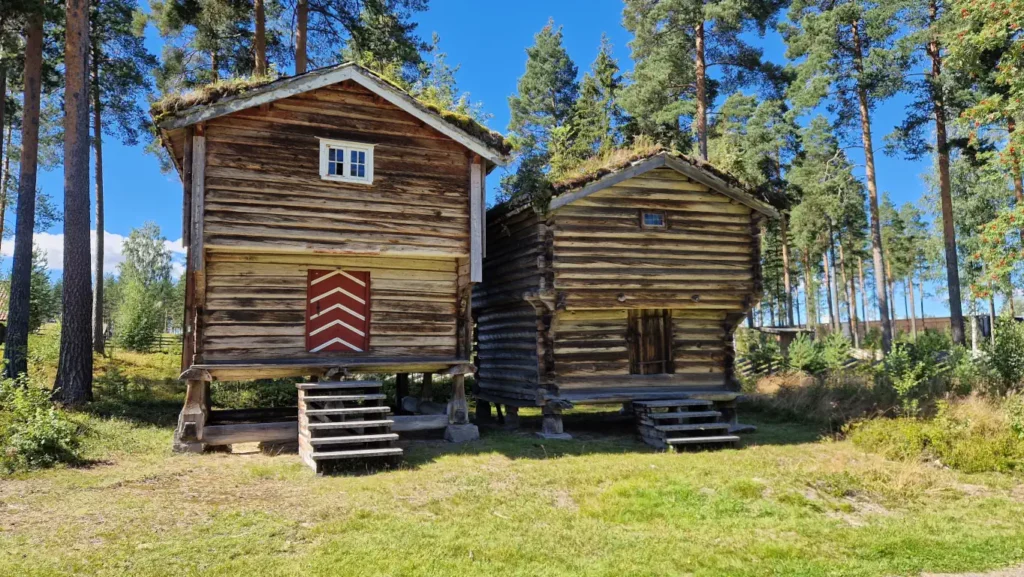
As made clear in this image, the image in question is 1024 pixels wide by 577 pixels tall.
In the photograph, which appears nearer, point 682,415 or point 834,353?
point 682,415

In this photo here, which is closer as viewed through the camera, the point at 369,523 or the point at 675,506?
the point at 369,523

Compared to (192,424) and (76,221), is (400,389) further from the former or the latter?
(76,221)

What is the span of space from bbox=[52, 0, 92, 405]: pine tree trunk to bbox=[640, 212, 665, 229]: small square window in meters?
14.1

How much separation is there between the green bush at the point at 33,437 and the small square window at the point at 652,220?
12490 mm

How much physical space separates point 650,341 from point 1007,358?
9032mm

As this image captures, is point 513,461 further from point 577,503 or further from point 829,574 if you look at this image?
point 829,574

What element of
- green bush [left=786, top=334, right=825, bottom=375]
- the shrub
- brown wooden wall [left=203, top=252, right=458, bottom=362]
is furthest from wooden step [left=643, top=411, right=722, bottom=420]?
green bush [left=786, top=334, right=825, bottom=375]

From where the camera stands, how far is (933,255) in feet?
183

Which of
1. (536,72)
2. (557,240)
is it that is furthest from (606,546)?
(536,72)

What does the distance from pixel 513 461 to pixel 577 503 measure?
287 centimetres

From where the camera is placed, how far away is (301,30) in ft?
68.8

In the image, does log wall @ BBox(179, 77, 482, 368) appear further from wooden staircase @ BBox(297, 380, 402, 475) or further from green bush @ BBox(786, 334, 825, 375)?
green bush @ BBox(786, 334, 825, 375)

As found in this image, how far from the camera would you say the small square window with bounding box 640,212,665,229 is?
16.0 metres

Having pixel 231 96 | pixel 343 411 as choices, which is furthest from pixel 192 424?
pixel 231 96
